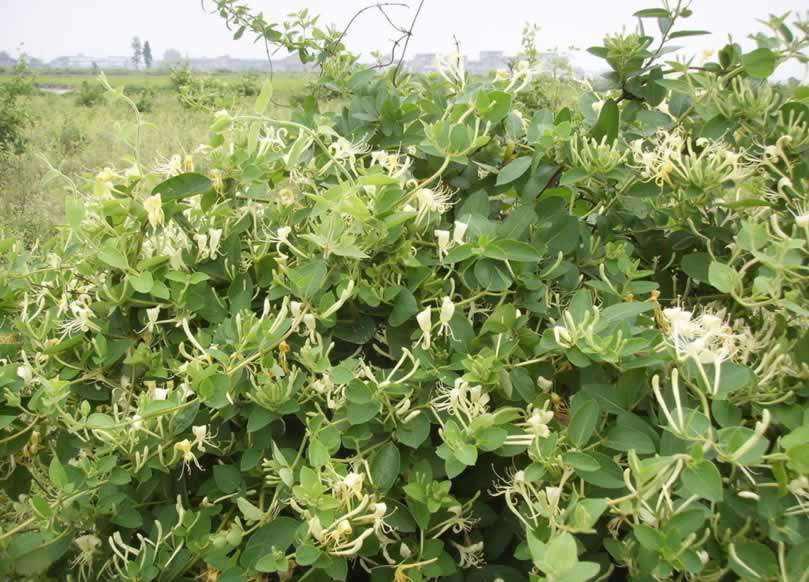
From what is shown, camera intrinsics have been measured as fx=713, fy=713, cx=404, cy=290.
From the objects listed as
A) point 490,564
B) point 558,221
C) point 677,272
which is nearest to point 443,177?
point 558,221

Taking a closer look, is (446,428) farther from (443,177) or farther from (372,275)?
(443,177)

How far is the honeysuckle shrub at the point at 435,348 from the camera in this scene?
68 cm

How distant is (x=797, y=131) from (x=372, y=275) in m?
0.54

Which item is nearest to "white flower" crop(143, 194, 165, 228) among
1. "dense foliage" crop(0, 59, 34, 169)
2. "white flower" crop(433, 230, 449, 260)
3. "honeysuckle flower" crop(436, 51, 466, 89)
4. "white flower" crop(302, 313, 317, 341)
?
"white flower" crop(302, 313, 317, 341)

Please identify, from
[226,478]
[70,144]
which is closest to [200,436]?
[226,478]

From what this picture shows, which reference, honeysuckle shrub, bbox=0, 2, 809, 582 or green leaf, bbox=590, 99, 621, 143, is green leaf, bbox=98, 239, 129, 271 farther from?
green leaf, bbox=590, 99, 621, 143

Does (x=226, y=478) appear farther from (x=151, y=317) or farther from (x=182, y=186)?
(x=182, y=186)

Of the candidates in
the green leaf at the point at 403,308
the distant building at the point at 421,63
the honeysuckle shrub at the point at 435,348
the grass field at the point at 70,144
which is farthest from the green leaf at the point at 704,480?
the grass field at the point at 70,144

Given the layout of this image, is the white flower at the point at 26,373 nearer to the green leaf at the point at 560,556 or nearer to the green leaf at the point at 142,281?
the green leaf at the point at 142,281

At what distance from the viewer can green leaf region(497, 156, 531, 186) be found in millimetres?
904

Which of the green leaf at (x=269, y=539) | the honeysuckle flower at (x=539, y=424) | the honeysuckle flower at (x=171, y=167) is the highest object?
the honeysuckle flower at (x=171, y=167)

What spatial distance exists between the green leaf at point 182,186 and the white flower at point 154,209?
0.02 metres

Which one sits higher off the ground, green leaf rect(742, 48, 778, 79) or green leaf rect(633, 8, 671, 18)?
green leaf rect(633, 8, 671, 18)

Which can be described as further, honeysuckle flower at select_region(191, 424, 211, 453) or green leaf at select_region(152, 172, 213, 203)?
green leaf at select_region(152, 172, 213, 203)
